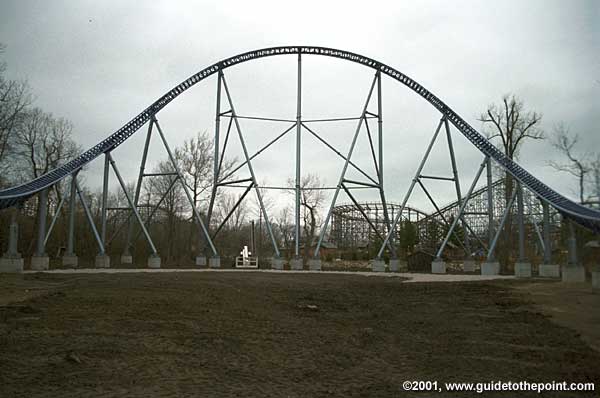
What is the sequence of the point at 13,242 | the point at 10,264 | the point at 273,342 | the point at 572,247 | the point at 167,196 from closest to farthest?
the point at 273,342 < the point at 572,247 < the point at 10,264 < the point at 13,242 < the point at 167,196

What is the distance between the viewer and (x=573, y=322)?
310 inches

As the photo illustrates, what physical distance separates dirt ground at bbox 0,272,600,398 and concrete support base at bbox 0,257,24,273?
Answer: 783 centimetres

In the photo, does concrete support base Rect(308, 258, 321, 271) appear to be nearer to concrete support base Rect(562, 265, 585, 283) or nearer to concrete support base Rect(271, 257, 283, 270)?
concrete support base Rect(271, 257, 283, 270)

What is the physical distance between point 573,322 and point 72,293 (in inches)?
362

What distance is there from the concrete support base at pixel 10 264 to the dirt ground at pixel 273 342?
7.83m

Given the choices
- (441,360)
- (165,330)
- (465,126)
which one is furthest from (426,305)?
(465,126)

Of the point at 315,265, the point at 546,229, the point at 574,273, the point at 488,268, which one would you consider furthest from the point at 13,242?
the point at 546,229

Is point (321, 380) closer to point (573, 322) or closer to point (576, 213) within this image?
point (573, 322)

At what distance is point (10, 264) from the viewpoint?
1788 centimetres

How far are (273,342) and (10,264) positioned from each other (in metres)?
15.2

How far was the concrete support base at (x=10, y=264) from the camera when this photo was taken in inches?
697

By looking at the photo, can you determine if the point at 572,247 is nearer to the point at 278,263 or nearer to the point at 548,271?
the point at 548,271

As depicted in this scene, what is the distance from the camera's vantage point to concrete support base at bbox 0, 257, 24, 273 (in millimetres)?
17703

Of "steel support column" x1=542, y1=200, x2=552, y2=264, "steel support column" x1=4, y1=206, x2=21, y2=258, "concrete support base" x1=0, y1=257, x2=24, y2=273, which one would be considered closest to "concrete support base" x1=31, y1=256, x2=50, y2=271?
"steel support column" x1=4, y1=206, x2=21, y2=258
